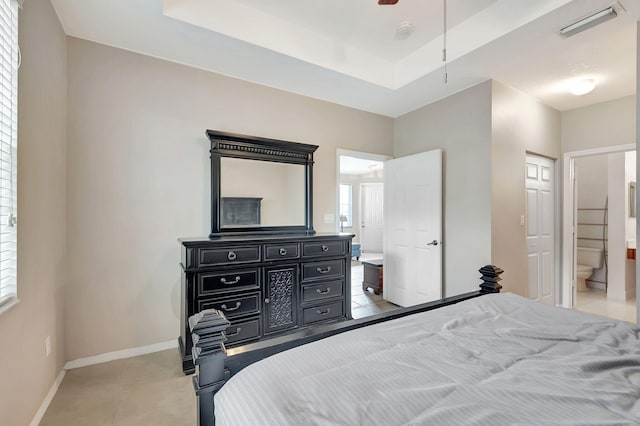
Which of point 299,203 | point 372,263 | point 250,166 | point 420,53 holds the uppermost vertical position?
point 420,53

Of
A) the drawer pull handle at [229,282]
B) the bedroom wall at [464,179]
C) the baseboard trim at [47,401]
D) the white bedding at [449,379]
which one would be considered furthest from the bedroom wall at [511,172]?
the baseboard trim at [47,401]

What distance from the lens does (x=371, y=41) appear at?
284 cm

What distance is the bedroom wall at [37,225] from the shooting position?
4.92 feet

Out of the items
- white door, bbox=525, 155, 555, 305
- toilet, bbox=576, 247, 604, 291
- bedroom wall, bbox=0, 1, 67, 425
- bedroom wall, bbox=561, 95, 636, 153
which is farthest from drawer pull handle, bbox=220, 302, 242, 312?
toilet, bbox=576, 247, 604, 291

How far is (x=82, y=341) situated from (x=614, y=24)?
4.91 metres

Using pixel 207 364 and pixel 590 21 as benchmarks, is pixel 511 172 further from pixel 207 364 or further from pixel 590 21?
pixel 207 364

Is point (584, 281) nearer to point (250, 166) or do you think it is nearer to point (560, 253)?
point (560, 253)

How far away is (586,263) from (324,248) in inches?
197

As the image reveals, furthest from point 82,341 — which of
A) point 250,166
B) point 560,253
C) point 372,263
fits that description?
point 560,253

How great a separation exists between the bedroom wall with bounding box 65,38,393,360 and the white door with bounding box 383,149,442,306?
2172 millimetres

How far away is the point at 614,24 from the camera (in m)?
2.13

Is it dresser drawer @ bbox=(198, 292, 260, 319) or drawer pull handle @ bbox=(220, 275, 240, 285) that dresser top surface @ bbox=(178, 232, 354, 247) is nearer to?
drawer pull handle @ bbox=(220, 275, 240, 285)

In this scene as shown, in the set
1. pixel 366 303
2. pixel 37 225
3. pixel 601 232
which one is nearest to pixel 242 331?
pixel 37 225

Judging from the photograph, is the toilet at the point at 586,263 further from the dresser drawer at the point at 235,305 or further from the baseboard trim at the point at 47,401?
the baseboard trim at the point at 47,401
